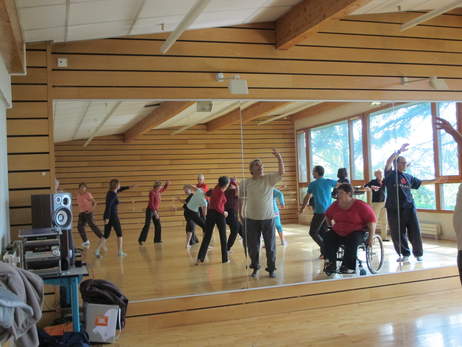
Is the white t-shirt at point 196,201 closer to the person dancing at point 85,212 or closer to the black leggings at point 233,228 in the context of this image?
the black leggings at point 233,228

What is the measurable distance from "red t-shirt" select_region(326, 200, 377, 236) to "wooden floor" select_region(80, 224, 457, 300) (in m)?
0.47

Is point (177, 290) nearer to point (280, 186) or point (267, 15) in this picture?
point (280, 186)

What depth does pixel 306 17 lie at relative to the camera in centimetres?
509

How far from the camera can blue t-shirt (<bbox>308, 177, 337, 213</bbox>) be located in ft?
18.9

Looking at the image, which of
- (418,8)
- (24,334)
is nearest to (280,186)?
(418,8)

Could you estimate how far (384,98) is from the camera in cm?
604

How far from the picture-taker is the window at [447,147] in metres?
6.31

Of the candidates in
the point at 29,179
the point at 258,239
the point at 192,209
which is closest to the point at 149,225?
the point at 192,209

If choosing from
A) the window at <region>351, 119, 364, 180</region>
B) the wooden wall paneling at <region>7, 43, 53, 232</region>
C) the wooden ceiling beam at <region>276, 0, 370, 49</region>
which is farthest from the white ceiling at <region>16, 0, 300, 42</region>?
the window at <region>351, 119, 364, 180</region>

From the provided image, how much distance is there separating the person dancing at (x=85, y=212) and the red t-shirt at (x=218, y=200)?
1.31 metres

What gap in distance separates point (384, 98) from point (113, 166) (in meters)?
3.50

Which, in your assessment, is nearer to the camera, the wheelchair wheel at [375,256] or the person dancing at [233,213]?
the person dancing at [233,213]

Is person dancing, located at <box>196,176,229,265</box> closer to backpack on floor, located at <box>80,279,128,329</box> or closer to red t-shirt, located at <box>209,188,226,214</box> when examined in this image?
red t-shirt, located at <box>209,188,226,214</box>

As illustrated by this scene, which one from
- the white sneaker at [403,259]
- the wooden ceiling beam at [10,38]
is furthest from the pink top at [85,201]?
the white sneaker at [403,259]
